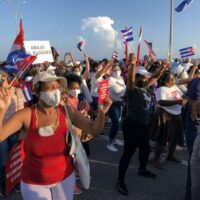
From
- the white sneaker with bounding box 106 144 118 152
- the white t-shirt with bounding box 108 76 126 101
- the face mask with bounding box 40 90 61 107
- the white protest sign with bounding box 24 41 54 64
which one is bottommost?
the white sneaker with bounding box 106 144 118 152

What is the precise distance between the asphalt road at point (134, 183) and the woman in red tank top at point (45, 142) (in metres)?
1.82

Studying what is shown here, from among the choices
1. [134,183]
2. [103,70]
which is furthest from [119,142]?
[134,183]

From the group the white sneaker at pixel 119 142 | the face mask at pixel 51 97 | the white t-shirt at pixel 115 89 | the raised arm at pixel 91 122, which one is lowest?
the white sneaker at pixel 119 142

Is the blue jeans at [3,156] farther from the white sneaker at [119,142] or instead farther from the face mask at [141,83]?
the white sneaker at [119,142]

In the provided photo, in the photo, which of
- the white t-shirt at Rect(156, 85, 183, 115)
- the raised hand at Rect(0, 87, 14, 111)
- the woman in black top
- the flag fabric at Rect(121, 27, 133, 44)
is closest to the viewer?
the raised hand at Rect(0, 87, 14, 111)

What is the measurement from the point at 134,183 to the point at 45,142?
2.61 meters

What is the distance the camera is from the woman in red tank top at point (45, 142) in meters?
2.40

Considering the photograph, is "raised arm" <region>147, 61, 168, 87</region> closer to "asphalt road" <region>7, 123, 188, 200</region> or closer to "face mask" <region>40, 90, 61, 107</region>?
"asphalt road" <region>7, 123, 188, 200</region>

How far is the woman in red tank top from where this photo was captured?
7.87ft

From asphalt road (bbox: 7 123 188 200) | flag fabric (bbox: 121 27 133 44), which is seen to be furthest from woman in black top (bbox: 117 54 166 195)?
flag fabric (bbox: 121 27 133 44)

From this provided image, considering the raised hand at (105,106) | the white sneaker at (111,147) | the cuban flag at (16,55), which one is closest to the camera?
the raised hand at (105,106)

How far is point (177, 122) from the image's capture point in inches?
210

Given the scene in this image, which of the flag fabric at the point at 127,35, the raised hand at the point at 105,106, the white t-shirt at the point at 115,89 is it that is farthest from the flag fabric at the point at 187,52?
the raised hand at the point at 105,106

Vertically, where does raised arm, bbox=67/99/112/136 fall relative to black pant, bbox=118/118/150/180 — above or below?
above
